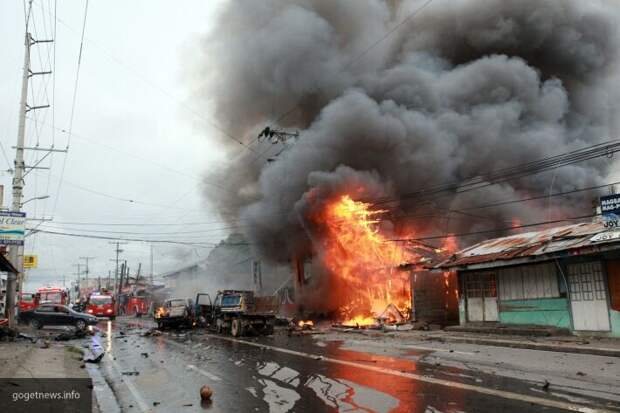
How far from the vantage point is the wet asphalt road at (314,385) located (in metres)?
6.37

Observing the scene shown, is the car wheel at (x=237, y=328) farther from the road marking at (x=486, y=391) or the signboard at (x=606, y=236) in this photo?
the signboard at (x=606, y=236)

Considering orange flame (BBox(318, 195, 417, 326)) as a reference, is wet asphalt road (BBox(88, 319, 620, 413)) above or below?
below

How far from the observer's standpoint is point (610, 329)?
44.5ft

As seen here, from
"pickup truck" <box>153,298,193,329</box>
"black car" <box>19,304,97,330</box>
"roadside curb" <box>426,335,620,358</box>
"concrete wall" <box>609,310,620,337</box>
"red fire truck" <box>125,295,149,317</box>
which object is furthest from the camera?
"red fire truck" <box>125,295,149,317</box>

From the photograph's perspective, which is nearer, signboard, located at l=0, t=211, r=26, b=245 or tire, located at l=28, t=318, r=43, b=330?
signboard, located at l=0, t=211, r=26, b=245

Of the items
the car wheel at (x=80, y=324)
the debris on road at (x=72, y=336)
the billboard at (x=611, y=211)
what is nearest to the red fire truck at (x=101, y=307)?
the car wheel at (x=80, y=324)

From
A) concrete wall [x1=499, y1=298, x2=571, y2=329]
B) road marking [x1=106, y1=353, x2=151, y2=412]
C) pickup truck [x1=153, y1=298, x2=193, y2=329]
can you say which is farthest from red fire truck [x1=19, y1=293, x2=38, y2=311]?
concrete wall [x1=499, y1=298, x2=571, y2=329]

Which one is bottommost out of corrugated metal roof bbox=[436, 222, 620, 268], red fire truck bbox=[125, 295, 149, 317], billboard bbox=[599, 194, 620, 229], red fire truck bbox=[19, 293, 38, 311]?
red fire truck bbox=[125, 295, 149, 317]

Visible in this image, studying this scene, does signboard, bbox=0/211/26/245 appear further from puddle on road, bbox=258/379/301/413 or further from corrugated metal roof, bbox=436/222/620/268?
corrugated metal roof, bbox=436/222/620/268

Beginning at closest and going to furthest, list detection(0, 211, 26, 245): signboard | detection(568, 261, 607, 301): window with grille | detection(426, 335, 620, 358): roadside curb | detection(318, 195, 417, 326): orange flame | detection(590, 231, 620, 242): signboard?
detection(426, 335, 620, 358): roadside curb
detection(590, 231, 620, 242): signboard
detection(568, 261, 607, 301): window with grille
detection(0, 211, 26, 245): signboard
detection(318, 195, 417, 326): orange flame

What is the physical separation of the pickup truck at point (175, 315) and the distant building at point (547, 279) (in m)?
14.1

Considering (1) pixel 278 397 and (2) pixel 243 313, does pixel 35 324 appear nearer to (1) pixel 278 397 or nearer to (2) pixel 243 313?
(2) pixel 243 313

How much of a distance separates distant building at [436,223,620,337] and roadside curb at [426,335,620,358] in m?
2.29

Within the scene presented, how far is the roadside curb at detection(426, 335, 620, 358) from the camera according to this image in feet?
36.5
